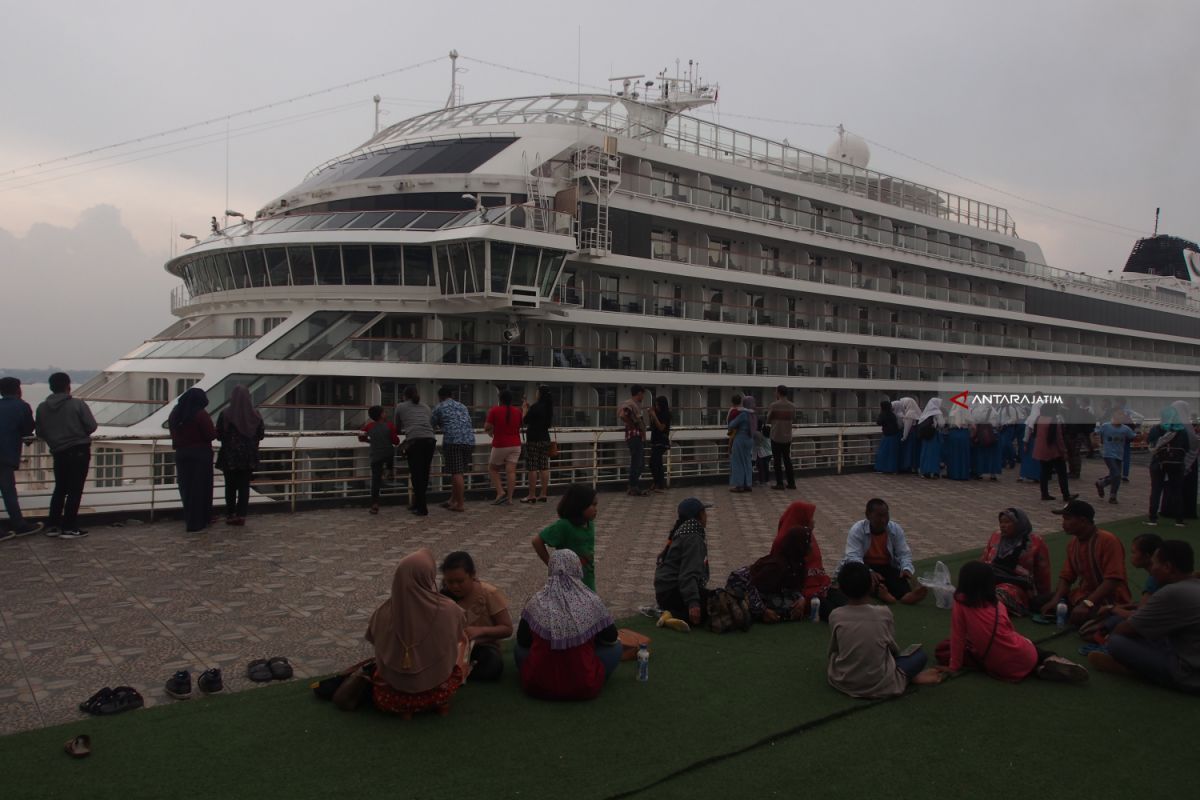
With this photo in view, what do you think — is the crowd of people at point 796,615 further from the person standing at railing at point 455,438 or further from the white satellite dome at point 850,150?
the white satellite dome at point 850,150

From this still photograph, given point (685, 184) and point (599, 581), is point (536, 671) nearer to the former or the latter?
point (599, 581)

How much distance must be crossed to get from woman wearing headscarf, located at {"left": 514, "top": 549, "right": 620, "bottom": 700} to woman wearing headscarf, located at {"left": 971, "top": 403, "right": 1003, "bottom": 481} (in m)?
14.6

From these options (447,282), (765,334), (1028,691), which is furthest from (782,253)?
(1028,691)

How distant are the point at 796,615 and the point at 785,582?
0.85 feet

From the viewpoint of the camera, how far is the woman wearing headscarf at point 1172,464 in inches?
440

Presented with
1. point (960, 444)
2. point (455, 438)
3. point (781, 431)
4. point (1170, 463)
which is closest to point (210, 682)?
point (455, 438)

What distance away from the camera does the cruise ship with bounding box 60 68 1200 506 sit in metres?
17.4

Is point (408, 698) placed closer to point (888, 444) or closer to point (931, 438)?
point (931, 438)

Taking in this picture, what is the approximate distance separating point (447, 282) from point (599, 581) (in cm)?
1165

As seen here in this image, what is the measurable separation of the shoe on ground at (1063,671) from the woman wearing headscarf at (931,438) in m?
12.7

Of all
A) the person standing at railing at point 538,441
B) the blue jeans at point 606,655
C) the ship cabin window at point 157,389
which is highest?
the ship cabin window at point 157,389

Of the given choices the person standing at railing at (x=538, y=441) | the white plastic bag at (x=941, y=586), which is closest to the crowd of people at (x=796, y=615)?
the white plastic bag at (x=941, y=586)

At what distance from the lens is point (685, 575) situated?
6.15 metres

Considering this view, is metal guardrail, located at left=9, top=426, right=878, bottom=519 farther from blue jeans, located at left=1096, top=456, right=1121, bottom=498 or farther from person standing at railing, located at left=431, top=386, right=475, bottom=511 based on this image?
blue jeans, located at left=1096, top=456, right=1121, bottom=498
